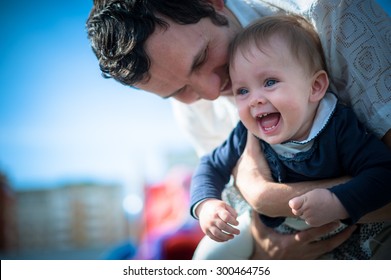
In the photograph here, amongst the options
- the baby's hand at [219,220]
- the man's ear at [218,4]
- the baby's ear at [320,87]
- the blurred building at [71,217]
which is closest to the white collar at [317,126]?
the baby's ear at [320,87]

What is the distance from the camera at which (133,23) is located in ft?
2.73

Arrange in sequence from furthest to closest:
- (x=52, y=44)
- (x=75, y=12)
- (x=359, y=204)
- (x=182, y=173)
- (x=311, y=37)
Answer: (x=182, y=173) → (x=52, y=44) → (x=75, y=12) → (x=311, y=37) → (x=359, y=204)

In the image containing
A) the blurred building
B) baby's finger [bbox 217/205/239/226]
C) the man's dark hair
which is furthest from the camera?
the blurred building

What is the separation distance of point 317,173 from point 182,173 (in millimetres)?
1560

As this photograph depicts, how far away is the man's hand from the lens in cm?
85

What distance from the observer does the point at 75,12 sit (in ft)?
3.67

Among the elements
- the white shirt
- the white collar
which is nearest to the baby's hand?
the white collar

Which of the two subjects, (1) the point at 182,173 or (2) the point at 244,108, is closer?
(2) the point at 244,108

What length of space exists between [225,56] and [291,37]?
0.12 m

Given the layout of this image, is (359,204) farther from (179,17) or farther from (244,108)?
(179,17)

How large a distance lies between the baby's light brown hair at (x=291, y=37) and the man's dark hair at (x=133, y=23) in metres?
0.09

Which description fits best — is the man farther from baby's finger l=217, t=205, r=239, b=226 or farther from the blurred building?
the blurred building

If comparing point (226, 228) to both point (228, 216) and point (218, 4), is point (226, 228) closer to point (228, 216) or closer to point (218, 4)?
point (228, 216)
